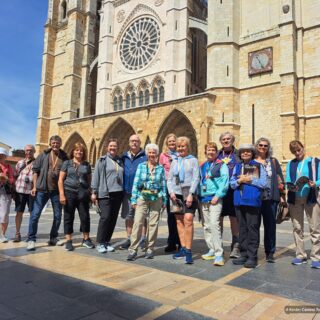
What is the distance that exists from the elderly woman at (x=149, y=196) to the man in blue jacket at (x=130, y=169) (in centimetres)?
51

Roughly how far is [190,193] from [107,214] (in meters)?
1.47

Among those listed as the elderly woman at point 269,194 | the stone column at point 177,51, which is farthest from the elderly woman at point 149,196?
the stone column at point 177,51

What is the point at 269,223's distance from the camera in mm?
4320

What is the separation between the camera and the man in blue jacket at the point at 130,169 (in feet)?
16.4

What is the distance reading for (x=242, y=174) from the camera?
415 cm

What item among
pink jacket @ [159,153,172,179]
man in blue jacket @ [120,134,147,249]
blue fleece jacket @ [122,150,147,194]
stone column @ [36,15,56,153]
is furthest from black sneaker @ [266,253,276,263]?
stone column @ [36,15,56,153]

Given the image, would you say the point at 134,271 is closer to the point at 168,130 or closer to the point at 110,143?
the point at 110,143

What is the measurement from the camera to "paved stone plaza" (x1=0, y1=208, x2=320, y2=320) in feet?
7.95

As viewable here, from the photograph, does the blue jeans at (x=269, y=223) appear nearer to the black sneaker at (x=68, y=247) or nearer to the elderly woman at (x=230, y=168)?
the elderly woman at (x=230, y=168)

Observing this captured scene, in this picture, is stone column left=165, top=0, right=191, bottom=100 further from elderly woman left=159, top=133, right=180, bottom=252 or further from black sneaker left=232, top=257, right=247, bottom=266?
black sneaker left=232, top=257, right=247, bottom=266

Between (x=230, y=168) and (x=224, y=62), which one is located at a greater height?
(x=224, y=62)

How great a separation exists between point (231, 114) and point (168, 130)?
4.07 metres

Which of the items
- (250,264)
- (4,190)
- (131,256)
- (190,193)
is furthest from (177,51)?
(250,264)

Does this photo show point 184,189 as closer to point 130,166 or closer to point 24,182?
point 130,166
